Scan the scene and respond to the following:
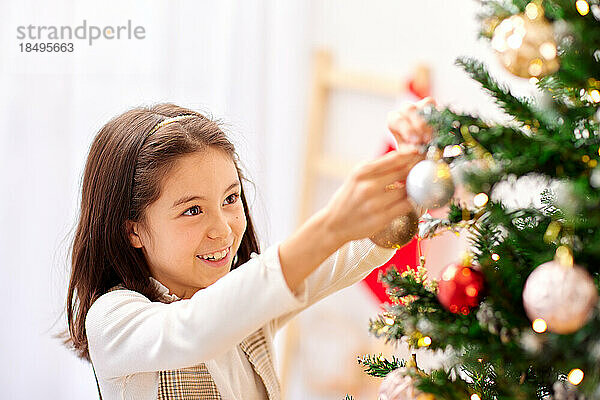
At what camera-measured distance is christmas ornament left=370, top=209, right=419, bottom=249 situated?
2.33ft

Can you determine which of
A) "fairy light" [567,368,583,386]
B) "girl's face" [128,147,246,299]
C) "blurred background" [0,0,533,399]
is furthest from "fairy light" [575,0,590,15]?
"blurred background" [0,0,533,399]

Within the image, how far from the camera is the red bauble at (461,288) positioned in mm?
647

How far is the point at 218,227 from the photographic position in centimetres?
100

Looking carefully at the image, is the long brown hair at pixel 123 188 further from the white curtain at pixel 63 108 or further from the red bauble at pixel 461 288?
the white curtain at pixel 63 108

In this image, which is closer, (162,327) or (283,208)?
(162,327)

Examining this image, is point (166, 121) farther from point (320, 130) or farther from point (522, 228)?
point (320, 130)

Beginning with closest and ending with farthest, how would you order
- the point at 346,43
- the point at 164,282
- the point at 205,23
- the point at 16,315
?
the point at 164,282, the point at 16,315, the point at 205,23, the point at 346,43

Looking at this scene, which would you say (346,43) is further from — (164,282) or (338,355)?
(164,282)

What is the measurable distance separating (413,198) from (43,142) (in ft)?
5.04

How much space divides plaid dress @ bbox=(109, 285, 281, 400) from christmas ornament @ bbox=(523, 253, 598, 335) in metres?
0.55

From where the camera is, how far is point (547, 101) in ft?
2.14

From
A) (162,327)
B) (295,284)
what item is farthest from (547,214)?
(162,327)

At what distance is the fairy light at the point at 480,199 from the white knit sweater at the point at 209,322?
6.7 inches

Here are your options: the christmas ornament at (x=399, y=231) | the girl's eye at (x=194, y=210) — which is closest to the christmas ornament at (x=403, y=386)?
the christmas ornament at (x=399, y=231)
